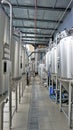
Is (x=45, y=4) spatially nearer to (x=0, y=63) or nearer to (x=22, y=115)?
(x=22, y=115)

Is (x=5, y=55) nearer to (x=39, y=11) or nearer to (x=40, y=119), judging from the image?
(x=40, y=119)

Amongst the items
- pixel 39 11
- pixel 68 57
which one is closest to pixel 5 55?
pixel 68 57

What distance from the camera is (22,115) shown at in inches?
157

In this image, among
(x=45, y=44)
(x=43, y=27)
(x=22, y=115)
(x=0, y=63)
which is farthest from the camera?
(x=45, y=44)

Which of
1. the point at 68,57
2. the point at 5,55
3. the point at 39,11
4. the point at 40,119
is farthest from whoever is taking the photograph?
the point at 39,11

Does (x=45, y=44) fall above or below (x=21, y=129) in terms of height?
above

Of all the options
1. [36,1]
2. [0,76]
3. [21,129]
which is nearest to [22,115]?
[21,129]

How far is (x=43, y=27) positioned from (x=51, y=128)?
6.91m

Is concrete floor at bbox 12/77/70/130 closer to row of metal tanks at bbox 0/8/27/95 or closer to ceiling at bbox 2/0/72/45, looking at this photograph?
row of metal tanks at bbox 0/8/27/95

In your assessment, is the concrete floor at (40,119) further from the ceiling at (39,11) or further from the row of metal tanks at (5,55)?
the ceiling at (39,11)

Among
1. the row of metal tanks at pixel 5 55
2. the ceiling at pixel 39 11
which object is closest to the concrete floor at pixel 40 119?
the row of metal tanks at pixel 5 55

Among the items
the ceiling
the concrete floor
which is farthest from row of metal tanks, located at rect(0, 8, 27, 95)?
the ceiling

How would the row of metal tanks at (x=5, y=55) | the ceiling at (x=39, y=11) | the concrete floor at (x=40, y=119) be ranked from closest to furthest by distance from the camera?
the row of metal tanks at (x=5, y=55), the concrete floor at (x=40, y=119), the ceiling at (x=39, y=11)

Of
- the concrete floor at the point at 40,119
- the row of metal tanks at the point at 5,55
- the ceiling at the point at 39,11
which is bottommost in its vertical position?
the concrete floor at the point at 40,119
